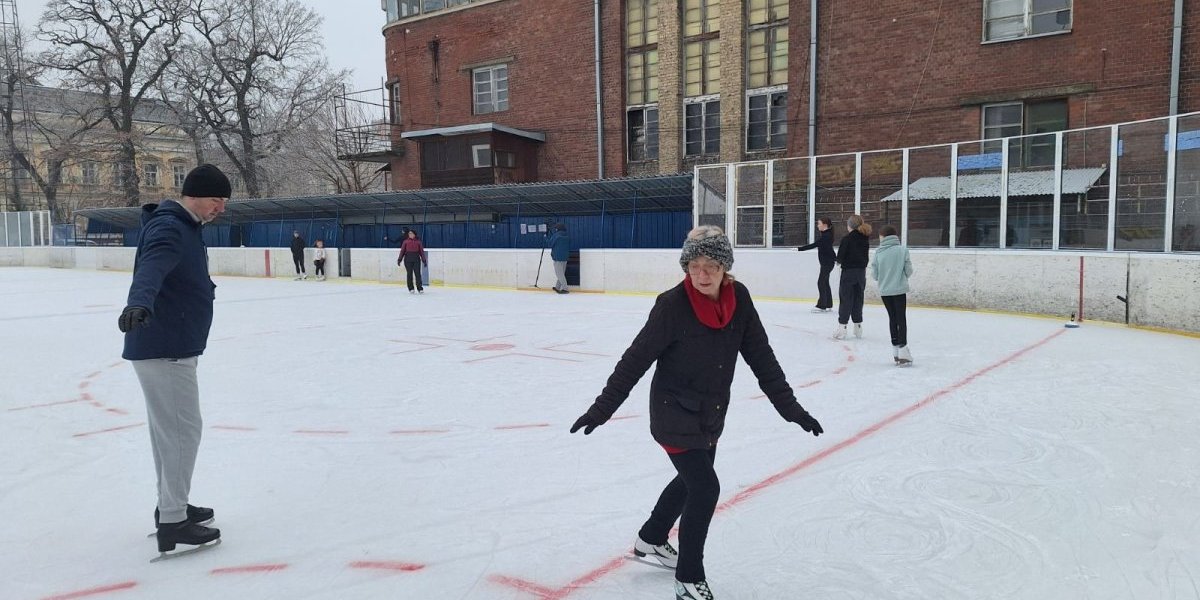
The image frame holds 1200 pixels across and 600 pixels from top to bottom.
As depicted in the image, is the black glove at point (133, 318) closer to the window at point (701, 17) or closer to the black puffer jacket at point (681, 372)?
the black puffer jacket at point (681, 372)

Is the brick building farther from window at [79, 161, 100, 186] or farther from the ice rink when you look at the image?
window at [79, 161, 100, 186]

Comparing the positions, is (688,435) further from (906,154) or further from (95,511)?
(906,154)

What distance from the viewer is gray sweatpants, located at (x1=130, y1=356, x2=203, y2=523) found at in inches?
134

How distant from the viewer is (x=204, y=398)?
6.77m

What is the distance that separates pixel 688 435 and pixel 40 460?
14.8 feet

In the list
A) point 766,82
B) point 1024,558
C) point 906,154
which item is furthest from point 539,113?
point 1024,558

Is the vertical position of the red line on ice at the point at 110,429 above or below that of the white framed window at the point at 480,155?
below

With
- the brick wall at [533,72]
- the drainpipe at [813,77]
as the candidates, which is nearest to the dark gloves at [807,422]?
the drainpipe at [813,77]

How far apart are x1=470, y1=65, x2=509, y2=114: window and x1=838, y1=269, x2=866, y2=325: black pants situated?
18939 millimetres

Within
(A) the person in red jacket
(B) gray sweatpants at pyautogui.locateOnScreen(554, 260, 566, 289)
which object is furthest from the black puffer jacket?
(A) the person in red jacket

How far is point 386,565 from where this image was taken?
11.0 feet

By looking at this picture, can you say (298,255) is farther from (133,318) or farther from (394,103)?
(133,318)

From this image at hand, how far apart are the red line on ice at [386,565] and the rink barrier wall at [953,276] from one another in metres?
10.5

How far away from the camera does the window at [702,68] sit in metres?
22.6
